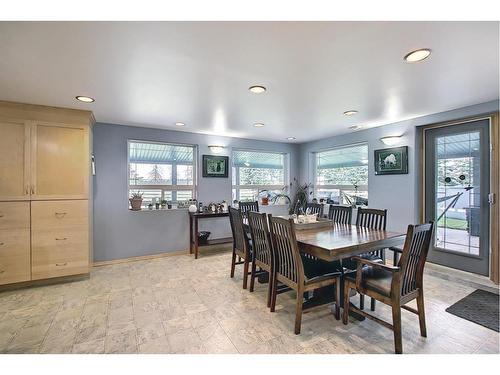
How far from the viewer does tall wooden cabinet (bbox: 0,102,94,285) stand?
287 centimetres

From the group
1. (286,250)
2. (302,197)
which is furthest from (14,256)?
(302,197)

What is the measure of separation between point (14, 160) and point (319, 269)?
372cm

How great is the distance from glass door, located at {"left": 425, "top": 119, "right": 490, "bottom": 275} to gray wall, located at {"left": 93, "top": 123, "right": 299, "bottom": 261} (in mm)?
3787

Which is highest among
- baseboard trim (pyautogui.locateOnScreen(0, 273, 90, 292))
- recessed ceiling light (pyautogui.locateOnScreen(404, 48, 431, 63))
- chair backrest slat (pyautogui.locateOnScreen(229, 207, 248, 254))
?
recessed ceiling light (pyautogui.locateOnScreen(404, 48, 431, 63))

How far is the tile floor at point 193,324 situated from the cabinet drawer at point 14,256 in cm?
19

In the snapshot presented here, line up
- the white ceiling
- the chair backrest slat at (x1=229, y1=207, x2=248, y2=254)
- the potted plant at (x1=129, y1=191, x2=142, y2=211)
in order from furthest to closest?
the potted plant at (x1=129, y1=191, x2=142, y2=211) → the chair backrest slat at (x1=229, y1=207, x2=248, y2=254) → the white ceiling

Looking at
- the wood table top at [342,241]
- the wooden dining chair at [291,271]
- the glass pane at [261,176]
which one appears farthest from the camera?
the glass pane at [261,176]

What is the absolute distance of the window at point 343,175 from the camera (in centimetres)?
459

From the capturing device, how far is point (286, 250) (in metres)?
2.26

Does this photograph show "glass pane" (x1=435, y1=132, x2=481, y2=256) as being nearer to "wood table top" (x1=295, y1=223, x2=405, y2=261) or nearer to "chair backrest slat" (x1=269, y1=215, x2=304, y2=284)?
"wood table top" (x1=295, y1=223, x2=405, y2=261)

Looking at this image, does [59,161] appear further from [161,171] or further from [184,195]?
[184,195]

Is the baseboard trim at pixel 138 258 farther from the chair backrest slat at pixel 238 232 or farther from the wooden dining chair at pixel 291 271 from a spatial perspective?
the wooden dining chair at pixel 291 271

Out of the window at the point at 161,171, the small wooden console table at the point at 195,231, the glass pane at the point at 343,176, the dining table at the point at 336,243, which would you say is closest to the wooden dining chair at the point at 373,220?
the dining table at the point at 336,243

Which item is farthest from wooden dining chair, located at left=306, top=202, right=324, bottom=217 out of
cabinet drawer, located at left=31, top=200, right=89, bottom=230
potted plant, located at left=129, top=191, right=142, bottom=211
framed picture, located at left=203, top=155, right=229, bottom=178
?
cabinet drawer, located at left=31, top=200, right=89, bottom=230
